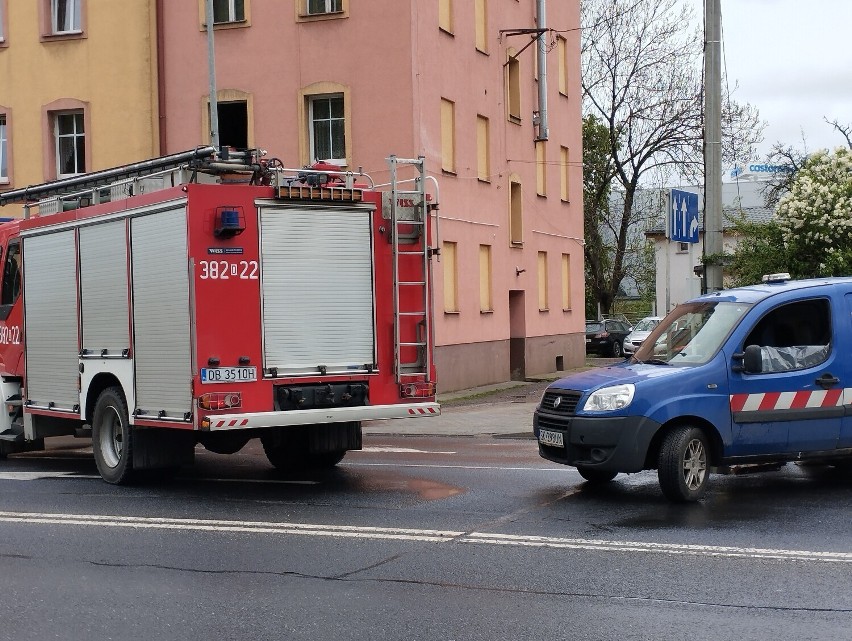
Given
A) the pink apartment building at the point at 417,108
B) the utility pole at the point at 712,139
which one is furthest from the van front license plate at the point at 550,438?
the pink apartment building at the point at 417,108

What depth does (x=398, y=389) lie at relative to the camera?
1217 centimetres

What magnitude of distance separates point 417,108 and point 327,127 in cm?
212

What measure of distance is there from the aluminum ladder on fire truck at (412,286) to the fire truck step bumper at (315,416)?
184mm

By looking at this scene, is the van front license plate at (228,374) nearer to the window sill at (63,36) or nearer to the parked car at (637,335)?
the window sill at (63,36)

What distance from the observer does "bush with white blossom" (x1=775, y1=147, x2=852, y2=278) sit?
72.0 ft

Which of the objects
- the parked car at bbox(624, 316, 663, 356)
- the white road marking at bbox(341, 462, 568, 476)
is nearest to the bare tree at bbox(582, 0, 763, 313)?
the parked car at bbox(624, 316, 663, 356)

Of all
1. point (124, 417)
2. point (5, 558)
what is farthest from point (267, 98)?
point (5, 558)

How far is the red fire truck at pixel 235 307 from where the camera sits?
11.3m

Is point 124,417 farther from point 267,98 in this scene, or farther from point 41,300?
point 267,98

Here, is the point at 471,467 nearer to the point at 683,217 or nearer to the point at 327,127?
the point at 683,217

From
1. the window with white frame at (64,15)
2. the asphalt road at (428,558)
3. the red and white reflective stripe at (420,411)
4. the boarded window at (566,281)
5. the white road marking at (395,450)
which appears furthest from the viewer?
the boarded window at (566,281)

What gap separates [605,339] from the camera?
1975 inches

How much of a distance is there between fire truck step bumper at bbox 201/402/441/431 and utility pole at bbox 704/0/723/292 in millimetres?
6641

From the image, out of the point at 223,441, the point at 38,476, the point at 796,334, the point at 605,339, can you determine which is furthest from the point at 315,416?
the point at 605,339
